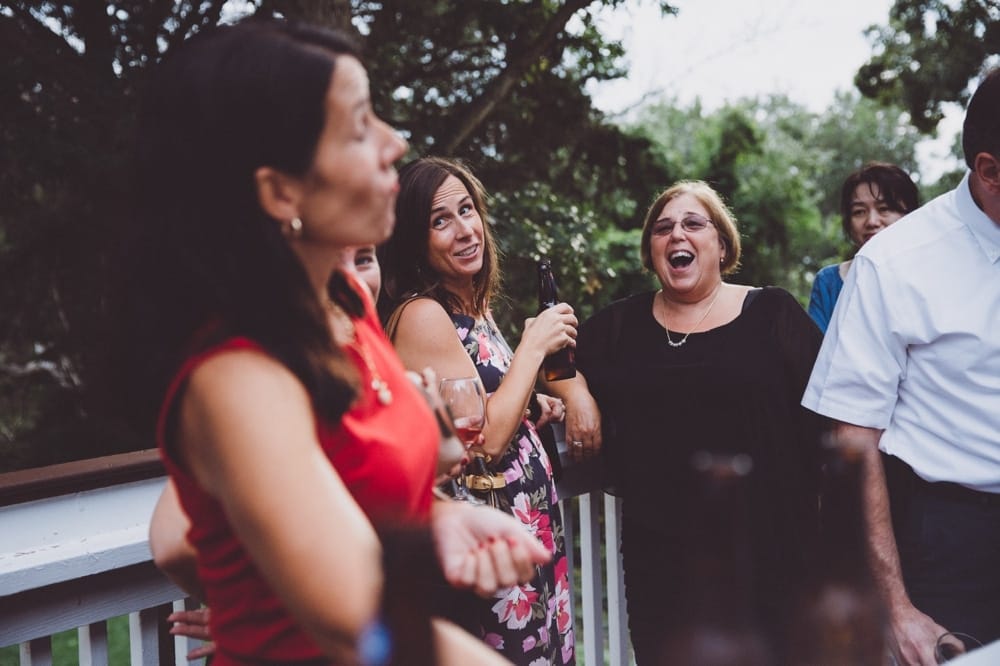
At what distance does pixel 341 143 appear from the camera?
3.17ft

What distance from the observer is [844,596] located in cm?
114

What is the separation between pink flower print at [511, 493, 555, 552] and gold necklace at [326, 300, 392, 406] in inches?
44.2

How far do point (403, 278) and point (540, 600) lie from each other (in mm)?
995

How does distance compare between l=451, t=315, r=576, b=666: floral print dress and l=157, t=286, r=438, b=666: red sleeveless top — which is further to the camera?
l=451, t=315, r=576, b=666: floral print dress

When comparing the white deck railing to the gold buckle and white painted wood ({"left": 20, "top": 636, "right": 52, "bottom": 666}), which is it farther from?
the gold buckle

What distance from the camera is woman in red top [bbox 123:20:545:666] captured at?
0.82 m

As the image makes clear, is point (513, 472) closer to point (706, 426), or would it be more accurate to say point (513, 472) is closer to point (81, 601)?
point (706, 426)

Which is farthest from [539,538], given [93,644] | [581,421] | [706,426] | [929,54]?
[929,54]

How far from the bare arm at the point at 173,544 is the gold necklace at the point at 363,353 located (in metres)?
0.36

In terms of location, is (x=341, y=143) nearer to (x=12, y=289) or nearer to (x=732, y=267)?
(x=732, y=267)

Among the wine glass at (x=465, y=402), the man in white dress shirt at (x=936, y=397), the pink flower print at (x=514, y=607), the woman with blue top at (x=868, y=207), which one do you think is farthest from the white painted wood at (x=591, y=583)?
the woman with blue top at (x=868, y=207)

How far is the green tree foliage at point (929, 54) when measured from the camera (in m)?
8.77

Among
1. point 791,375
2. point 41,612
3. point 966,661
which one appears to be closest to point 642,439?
point 791,375

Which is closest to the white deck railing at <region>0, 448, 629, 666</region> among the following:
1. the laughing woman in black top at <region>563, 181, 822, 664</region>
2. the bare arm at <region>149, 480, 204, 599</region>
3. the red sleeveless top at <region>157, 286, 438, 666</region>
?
the bare arm at <region>149, 480, 204, 599</region>
